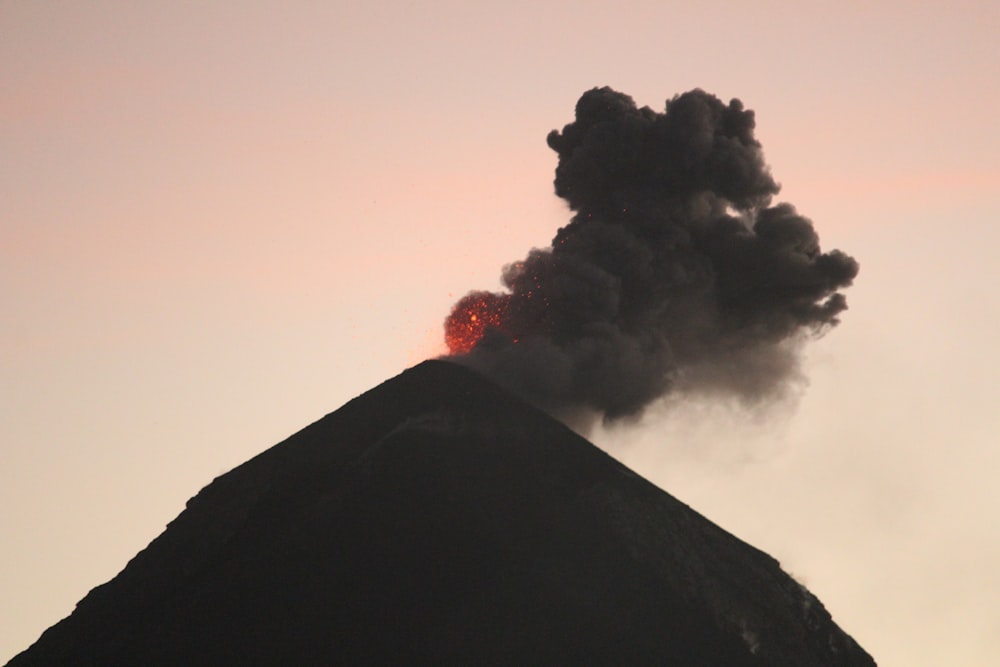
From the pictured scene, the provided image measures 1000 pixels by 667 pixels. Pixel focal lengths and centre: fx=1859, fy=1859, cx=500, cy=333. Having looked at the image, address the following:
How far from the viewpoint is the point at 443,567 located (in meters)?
75.9

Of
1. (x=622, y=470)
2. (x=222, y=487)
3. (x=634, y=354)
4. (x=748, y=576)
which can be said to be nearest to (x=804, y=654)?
(x=748, y=576)

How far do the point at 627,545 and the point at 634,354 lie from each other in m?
13.7

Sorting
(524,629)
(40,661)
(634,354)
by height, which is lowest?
(40,661)

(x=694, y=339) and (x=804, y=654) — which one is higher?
(x=694, y=339)

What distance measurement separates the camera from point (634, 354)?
8844 centimetres

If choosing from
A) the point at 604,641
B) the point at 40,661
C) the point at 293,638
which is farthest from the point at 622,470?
the point at 40,661

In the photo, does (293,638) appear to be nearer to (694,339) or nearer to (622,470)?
(622,470)

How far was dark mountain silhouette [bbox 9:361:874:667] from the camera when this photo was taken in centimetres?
7262

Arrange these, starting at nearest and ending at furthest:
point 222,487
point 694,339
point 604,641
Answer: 1. point 604,641
2. point 222,487
3. point 694,339

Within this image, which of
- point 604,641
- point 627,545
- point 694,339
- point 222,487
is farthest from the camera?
point 694,339

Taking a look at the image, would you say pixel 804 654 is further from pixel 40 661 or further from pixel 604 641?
pixel 40 661

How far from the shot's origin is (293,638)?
7250 cm

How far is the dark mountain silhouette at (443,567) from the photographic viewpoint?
72.6 metres

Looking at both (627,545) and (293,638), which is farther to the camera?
(627,545)
